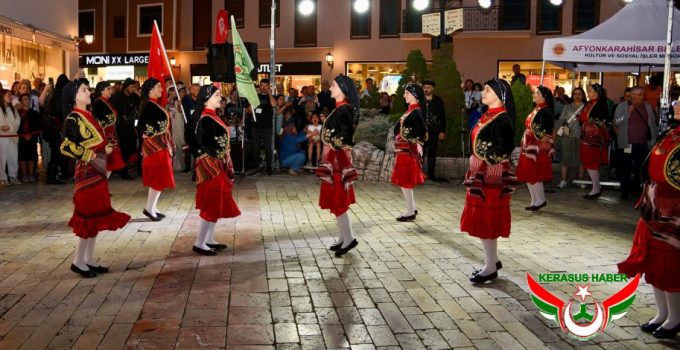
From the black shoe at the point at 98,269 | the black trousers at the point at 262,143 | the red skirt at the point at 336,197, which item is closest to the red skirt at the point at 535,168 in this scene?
the red skirt at the point at 336,197

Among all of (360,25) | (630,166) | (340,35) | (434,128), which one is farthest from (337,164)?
(340,35)

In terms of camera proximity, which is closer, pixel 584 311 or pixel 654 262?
pixel 654 262

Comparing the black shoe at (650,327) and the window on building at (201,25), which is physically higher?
the window on building at (201,25)

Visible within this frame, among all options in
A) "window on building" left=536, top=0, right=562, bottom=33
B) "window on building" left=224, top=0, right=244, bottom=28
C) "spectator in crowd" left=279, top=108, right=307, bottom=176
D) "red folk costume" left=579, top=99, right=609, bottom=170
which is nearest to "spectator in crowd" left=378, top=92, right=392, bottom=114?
"spectator in crowd" left=279, top=108, right=307, bottom=176

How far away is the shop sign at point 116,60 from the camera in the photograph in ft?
99.1

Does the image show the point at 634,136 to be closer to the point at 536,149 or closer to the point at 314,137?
the point at 536,149

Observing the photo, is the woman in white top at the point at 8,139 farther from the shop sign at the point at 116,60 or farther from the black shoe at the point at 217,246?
the shop sign at the point at 116,60

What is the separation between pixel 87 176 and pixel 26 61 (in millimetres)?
14078

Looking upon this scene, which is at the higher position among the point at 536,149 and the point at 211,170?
the point at 536,149

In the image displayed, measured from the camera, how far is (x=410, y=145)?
10.2 metres

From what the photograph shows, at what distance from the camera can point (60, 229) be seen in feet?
30.9

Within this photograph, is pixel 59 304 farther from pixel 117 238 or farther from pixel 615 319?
pixel 615 319

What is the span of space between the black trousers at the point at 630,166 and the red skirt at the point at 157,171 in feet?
27.0

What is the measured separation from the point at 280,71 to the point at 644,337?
92.4 ft
